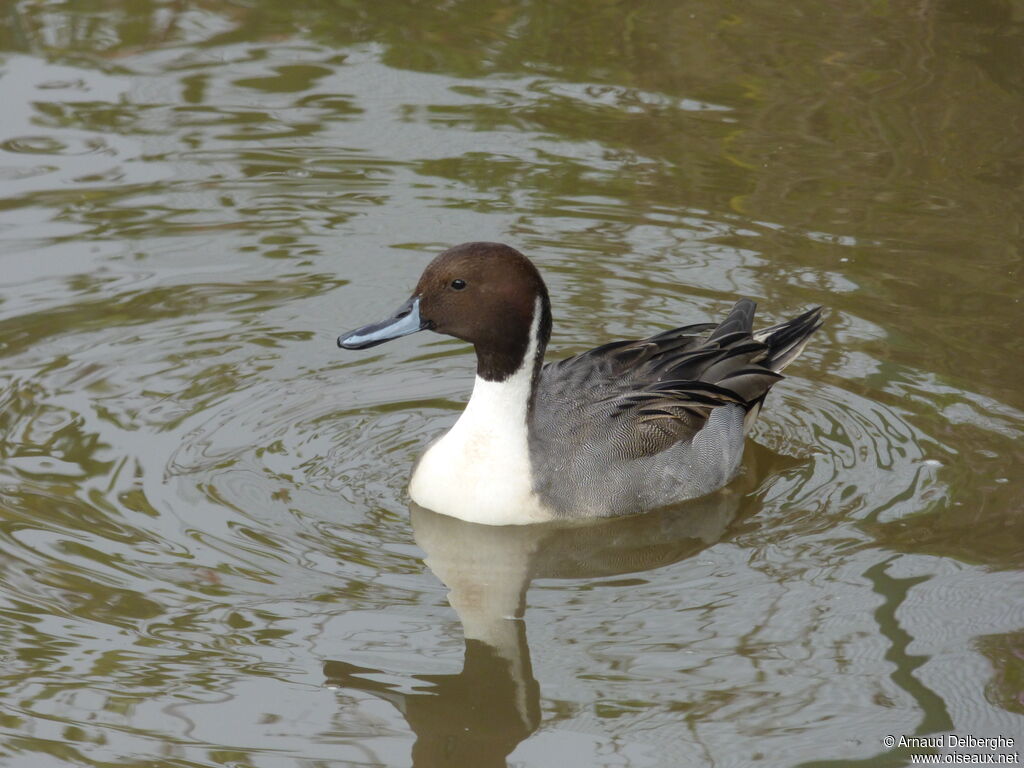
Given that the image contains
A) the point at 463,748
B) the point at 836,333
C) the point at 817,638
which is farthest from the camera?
the point at 836,333

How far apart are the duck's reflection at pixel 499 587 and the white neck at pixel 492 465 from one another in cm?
8

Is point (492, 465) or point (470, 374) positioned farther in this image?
point (470, 374)

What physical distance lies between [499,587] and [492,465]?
0.67 m

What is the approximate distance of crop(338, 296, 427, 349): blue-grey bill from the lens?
266 inches

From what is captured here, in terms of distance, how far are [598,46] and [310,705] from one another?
7709 millimetres

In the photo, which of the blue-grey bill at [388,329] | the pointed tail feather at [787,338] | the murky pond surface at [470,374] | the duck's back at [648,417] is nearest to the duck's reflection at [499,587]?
the murky pond surface at [470,374]

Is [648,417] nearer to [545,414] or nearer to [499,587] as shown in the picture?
[545,414]

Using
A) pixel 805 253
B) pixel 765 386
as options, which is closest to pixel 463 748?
pixel 765 386

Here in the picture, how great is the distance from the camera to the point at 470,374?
8469mm

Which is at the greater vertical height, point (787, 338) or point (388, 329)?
point (388, 329)

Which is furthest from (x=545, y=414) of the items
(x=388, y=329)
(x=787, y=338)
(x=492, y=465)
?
(x=787, y=338)

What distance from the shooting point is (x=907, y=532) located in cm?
689

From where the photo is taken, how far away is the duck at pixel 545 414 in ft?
22.9

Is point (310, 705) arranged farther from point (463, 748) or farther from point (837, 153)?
point (837, 153)
